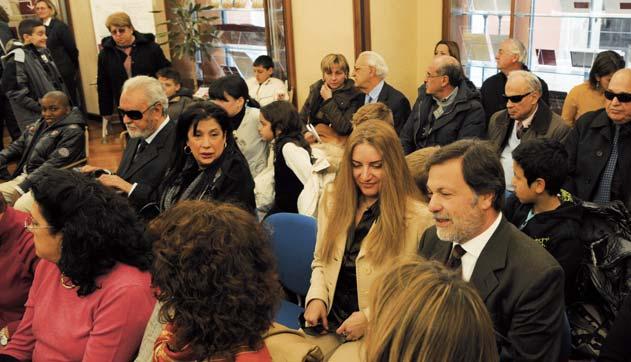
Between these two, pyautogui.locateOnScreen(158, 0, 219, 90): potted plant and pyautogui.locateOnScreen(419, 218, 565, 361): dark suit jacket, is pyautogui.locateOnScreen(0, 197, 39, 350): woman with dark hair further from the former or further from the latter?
pyautogui.locateOnScreen(158, 0, 219, 90): potted plant

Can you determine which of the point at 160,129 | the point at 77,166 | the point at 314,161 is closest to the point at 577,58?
the point at 314,161

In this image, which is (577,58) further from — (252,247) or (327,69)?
(252,247)

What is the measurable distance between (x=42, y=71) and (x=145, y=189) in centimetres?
389

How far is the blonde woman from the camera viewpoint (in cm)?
262

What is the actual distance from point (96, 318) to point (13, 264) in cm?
90

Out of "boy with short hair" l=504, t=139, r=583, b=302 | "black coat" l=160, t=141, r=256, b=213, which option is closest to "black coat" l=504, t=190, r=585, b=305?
"boy with short hair" l=504, t=139, r=583, b=302

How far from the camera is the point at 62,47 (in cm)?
855

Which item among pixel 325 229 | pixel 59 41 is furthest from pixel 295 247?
pixel 59 41

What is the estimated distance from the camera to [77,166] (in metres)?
4.82

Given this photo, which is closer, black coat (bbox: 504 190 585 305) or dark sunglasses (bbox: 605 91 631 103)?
black coat (bbox: 504 190 585 305)

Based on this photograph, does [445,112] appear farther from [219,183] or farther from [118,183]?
[118,183]

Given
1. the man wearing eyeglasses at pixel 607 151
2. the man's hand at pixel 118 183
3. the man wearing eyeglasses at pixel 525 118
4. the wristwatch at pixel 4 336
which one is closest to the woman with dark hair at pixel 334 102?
the man wearing eyeglasses at pixel 525 118

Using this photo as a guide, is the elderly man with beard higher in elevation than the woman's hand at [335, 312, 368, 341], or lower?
higher

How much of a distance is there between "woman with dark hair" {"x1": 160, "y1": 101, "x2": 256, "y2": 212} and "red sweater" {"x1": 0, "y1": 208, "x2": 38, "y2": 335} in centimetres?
79
